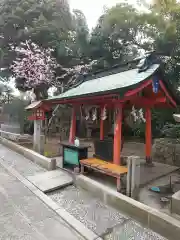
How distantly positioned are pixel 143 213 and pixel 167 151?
4522mm

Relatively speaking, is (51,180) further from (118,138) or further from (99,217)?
(118,138)

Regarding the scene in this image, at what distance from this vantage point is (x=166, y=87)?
19.6 ft

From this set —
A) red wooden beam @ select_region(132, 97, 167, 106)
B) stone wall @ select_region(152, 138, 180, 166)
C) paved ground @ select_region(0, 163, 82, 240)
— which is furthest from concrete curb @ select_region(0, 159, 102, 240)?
stone wall @ select_region(152, 138, 180, 166)

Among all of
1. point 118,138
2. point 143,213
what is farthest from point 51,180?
point 143,213

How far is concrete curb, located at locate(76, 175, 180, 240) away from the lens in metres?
3.20

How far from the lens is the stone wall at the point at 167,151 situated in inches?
286

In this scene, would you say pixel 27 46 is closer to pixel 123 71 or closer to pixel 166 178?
pixel 123 71

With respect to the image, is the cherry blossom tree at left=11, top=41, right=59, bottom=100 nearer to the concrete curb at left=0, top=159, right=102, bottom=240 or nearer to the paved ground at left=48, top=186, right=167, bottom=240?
the concrete curb at left=0, top=159, right=102, bottom=240

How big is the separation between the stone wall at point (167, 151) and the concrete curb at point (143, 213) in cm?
406

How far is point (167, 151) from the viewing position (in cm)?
753

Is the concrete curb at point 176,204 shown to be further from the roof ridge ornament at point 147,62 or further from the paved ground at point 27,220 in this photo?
the roof ridge ornament at point 147,62

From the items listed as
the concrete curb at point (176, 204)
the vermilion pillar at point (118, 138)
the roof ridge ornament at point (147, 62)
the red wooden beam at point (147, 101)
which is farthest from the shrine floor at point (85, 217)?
the roof ridge ornament at point (147, 62)

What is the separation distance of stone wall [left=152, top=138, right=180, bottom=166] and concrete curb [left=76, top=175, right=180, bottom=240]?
4.06 m

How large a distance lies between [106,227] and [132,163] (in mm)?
1480
